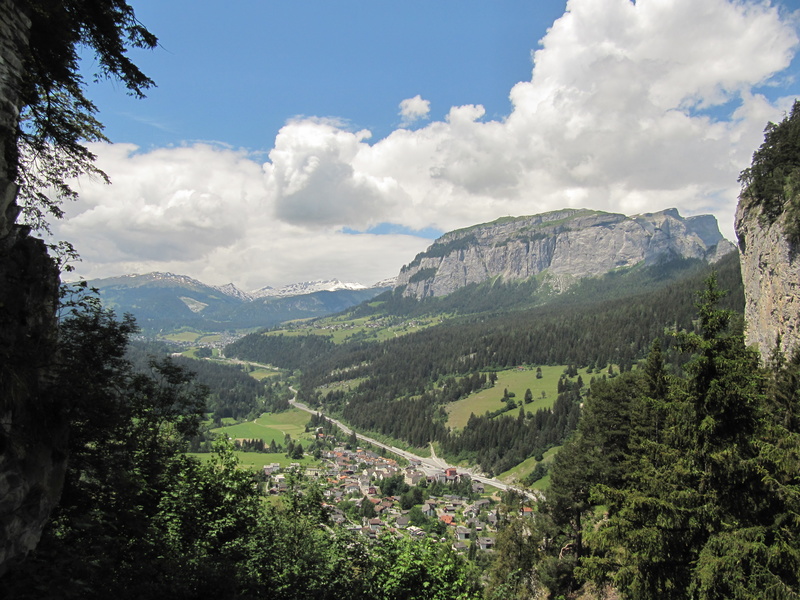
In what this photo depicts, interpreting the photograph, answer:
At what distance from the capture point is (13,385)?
6992 millimetres

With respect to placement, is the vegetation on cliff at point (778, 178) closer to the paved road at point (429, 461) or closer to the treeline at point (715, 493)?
the treeline at point (715, 493)

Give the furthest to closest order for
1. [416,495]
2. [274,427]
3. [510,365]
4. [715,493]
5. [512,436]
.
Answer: [510,365] → [274,427] → [512,436] → [416,495] → [715,493]

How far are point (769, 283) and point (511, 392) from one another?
101 meters

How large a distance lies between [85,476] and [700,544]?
714 inches

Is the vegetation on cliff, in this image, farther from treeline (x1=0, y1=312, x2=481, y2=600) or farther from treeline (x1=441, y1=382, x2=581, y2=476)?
treeline (x1=441, y1=382, x2=581, y2=476)

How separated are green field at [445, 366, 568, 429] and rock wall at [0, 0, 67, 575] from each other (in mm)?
117923

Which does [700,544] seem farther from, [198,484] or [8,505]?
[8,505]

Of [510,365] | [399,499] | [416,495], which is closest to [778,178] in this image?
[416,495]

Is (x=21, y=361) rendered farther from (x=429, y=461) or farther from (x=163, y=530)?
(x=429, y=461)

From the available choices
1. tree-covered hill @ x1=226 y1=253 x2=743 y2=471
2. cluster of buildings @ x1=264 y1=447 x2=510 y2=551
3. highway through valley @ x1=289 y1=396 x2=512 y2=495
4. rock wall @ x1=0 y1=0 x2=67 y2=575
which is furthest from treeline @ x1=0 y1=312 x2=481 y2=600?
tree-covered hill @ x1=226 y1=253 x2=743 y2=471

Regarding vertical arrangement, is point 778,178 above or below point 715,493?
above

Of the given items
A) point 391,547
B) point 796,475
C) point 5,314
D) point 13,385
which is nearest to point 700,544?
point 796,475

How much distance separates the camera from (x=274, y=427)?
483 feet

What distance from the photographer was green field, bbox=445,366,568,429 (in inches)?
4823
